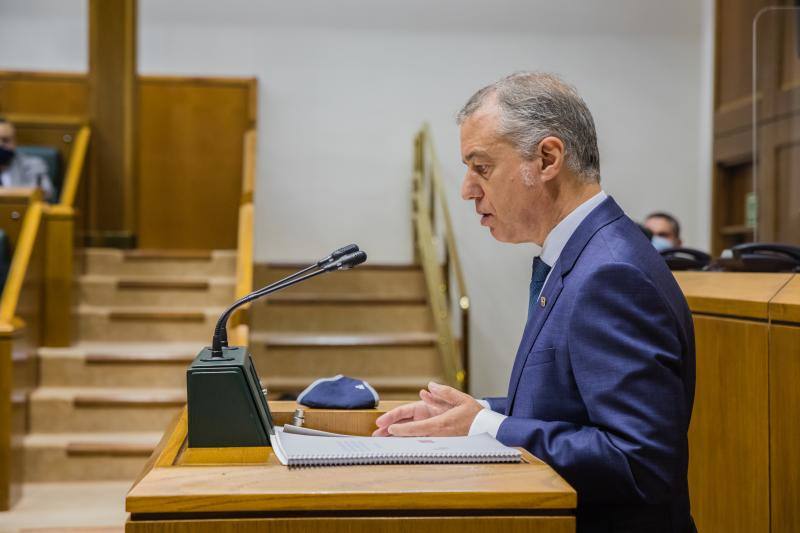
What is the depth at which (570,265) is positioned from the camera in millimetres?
1335

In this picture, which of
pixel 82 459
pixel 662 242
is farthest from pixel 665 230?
pixel 82 459

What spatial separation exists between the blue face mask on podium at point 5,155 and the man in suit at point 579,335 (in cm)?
478

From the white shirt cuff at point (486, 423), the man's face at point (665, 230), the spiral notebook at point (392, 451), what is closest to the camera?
the spiral notebook at point (392, 451)

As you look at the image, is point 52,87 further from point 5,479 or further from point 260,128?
point 5,479

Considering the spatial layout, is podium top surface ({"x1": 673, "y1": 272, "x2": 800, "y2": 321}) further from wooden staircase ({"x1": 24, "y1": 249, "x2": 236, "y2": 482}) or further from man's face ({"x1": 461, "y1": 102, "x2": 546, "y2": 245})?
wooden staircase ({"x1": 24, "y1": 249, "x2": 236, "y2": 482})

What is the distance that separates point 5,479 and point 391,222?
3715 millimetres

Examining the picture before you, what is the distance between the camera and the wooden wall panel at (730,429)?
1.82m

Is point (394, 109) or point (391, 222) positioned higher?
point (394, 109)

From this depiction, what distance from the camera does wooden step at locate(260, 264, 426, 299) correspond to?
6281mm

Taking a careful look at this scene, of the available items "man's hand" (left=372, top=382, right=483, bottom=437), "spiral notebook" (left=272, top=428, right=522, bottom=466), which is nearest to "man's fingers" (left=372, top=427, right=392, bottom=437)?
"man's hand" (left=372, top=382, right=483, bottom=437)

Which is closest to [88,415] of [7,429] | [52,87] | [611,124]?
[7,429]

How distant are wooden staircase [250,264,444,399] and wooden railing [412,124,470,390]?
176 mm

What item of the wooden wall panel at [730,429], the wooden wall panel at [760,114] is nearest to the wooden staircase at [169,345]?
the wooden wall panel at [760,114]

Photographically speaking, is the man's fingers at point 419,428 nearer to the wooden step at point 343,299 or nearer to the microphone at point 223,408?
the microphone at point 223,408
